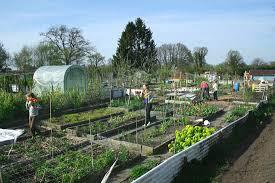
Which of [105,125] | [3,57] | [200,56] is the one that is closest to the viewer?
[105,125]

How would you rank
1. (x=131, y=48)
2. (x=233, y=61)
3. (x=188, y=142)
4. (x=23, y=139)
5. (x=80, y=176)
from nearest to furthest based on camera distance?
1. (x=80, y=176)
2. (x=188, y=142)
3. (x=23, y=139)
4. (x=131, y=48)
5. (x=233, y=61)

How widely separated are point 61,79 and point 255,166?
12.4m

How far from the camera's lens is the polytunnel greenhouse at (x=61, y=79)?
17.5 meters

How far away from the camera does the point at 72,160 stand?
7.09 metres

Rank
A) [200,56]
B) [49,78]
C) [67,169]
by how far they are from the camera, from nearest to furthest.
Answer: [67,169] → [49,78] → [200,56]

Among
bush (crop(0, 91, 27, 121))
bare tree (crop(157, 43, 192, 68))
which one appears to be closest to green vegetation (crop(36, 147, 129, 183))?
bush (crop(0, 91, 27, 121))

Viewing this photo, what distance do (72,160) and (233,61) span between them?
47.2m

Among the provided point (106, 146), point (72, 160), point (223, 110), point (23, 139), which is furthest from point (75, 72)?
point (72, 160)

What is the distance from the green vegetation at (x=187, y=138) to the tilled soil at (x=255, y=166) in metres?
1.07

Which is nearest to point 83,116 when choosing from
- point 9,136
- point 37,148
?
point 37,148

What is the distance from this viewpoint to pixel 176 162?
6516mm

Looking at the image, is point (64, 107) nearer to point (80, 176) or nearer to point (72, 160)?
point (72, 160)

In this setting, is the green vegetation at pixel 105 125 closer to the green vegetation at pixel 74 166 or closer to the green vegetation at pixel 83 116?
the green vegetation at pixel 83 116

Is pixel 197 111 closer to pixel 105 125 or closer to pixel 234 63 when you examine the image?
pixel 105 125
